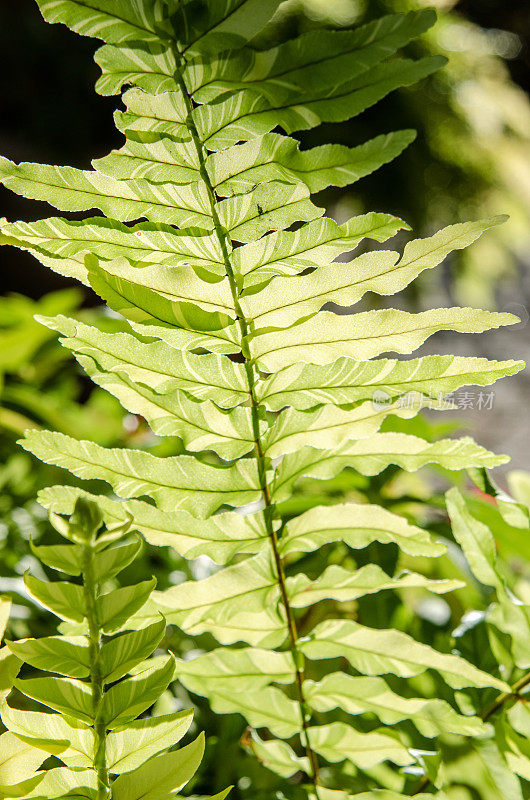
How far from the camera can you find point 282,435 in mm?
273

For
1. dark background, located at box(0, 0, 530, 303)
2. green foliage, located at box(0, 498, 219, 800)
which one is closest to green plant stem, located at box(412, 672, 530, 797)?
green foliage, located at box(0, 498, 219, 800)

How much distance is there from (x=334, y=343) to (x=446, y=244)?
6 centimetres

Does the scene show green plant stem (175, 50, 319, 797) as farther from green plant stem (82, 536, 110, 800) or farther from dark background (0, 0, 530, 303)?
dark background (0, 0, 530, 303)

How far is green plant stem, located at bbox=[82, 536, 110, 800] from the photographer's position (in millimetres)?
203

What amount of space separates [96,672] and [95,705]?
0.04ft

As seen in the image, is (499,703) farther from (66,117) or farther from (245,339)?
(66,117)

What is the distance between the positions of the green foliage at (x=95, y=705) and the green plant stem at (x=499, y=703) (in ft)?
0.51

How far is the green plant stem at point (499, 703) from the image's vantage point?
32 cm

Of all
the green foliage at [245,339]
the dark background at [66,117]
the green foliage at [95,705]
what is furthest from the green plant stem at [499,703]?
the dark background at [66,117]

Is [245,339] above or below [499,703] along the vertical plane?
above

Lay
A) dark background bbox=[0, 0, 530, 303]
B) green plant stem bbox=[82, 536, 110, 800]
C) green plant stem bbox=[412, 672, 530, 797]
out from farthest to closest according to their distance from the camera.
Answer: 1. dark background bbox=[0, 0, 530, 303]
2. green plant stem bbox=[412, 672, 530, 797]
3. green plant stem bbox=[82, 536, 110, 800]

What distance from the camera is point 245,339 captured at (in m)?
0.26

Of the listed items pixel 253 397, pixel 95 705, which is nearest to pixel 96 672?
pixel 95 705

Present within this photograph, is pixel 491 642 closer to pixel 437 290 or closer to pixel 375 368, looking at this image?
pixel 375 368
